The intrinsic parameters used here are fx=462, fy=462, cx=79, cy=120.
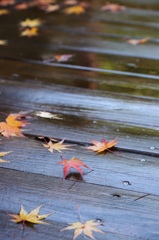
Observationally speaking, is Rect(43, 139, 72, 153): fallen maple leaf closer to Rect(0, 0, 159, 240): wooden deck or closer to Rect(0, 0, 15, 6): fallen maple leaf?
Rect(0, 0, 159, 240): wooden deck

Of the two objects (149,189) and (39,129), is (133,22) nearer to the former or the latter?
(39,129)

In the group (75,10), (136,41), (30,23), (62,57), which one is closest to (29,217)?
(62,57)

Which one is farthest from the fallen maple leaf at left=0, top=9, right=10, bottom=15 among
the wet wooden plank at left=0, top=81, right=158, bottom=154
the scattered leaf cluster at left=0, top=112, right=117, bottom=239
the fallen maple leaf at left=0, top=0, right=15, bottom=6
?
the scattered leaf cluster at left=0, top=112, right=117, bottom=239

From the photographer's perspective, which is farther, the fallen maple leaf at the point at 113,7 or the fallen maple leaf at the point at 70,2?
the fallen maple leaf at the point at 70,2

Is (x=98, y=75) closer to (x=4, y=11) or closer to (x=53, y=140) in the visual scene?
(x=53, y=140)

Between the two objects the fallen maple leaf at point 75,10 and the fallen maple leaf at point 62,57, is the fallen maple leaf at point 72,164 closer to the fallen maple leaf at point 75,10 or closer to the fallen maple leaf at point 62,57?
the fallen maple leaf at point 62,57

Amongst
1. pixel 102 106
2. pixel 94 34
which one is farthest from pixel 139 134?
pixel 94 34

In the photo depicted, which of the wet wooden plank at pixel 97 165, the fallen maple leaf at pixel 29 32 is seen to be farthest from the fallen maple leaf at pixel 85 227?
the fallen maple leaf at pixel 29 32
